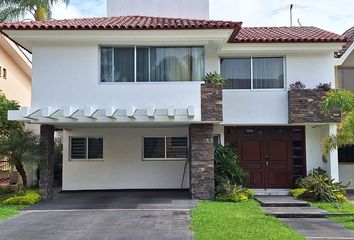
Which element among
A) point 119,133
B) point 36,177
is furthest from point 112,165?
point 36,177

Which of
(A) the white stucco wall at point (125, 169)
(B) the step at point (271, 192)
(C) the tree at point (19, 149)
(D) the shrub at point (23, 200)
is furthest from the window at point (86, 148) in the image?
(B) the step at point (271, 192)

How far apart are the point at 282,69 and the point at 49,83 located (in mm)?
9421

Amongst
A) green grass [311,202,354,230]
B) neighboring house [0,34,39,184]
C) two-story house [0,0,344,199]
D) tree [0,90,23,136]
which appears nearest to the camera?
green grass [311,202,354,230]

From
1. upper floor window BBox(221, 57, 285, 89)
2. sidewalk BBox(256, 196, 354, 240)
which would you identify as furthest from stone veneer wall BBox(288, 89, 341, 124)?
sidewalk BBox(256, 196, 354, 240)

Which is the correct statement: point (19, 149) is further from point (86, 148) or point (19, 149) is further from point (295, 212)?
point (295, 212)

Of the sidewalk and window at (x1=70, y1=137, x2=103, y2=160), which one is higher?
window at (x1=70, y1=137, x2=103, y2=160)

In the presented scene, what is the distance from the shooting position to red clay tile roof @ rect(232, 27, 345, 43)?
17203mm

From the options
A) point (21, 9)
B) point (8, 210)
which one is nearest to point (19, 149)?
point (8, 210)

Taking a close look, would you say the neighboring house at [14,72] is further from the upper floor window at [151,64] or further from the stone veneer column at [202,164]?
the stone veneer column at [202,164]

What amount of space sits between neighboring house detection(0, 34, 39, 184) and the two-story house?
17.1 feet

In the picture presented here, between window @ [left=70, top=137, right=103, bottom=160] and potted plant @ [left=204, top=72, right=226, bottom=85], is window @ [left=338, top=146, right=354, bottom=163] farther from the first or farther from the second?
window @ [left=70, top=137, right=103, bottom=160]

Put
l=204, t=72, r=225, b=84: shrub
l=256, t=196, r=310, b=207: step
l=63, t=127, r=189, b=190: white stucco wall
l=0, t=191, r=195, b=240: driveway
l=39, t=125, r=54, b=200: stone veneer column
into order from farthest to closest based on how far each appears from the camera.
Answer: l=63, t=127, r=189, b=190: white stucco wall < l=39, t=125, r=54, b=200: stone veneer column < l=204, t=72, r=225, b=84: shrub < l=256, t=196, r=310, b=207: step < l=0, t=191, r=195, b=240: driveway

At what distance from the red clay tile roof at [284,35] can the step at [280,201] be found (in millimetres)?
6164

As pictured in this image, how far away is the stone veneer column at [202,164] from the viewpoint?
16.2 metres
